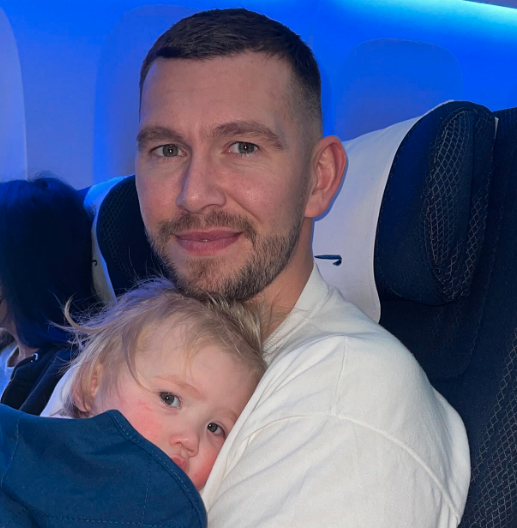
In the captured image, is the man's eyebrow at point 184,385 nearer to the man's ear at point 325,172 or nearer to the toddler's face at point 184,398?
the toddler's face at point 184,398

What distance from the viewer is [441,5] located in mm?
3727

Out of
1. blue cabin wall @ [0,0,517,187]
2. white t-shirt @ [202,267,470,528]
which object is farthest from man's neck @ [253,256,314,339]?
blue cabin wall @ [0,0,517,187]

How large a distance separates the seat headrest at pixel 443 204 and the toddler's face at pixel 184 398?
428mm

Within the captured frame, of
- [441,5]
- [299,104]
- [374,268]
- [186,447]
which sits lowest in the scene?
[186,447]

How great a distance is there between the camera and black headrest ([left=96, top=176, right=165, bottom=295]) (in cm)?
188

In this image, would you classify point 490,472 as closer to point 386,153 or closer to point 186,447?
point 186,447

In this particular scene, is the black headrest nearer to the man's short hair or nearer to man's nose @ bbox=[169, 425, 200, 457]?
the man's short hair

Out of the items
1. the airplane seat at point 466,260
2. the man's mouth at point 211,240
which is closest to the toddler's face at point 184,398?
the man's mouth at point 211,240

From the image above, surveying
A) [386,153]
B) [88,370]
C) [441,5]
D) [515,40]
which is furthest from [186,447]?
[515,40]

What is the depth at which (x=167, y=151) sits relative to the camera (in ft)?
5.00

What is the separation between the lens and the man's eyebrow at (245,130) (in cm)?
141

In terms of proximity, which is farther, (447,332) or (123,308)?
(123,308)

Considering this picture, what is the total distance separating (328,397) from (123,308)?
62 centimetres

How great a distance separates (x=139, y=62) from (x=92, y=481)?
2.61 metres
